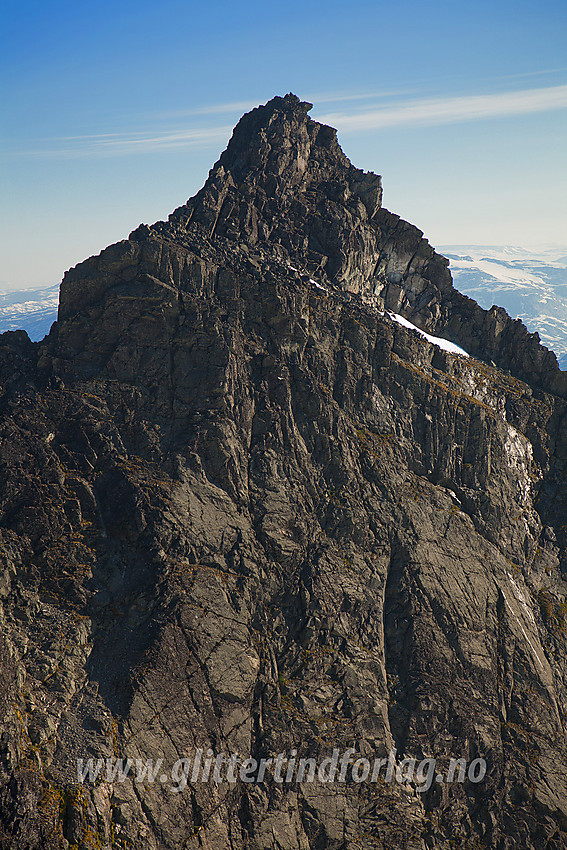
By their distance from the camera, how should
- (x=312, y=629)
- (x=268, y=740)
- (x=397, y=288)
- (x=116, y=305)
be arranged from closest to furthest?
(x=268, y=740)
(x=312, y=629)
(x=116, y=305)
(x=397, y=288)

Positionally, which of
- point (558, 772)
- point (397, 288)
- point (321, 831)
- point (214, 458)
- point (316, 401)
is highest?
point (397, 288)

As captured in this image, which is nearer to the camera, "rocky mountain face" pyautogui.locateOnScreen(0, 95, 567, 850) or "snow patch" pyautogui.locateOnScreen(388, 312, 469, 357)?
"rocky mountain face" pyautogui.locateOnScreen(0, 95, 567, 850)

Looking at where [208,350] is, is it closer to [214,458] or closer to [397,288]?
[214,458]

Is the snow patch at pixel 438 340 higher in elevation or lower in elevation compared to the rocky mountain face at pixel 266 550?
higher

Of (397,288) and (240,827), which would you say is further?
(397,288)

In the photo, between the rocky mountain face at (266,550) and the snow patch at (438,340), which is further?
the snow patch at (438,340)

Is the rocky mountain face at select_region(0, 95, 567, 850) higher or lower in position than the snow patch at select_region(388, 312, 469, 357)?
lower

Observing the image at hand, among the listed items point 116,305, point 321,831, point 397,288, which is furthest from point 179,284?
point 321,831

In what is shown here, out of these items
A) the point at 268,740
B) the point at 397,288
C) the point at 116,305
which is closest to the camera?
the point at 268,740
